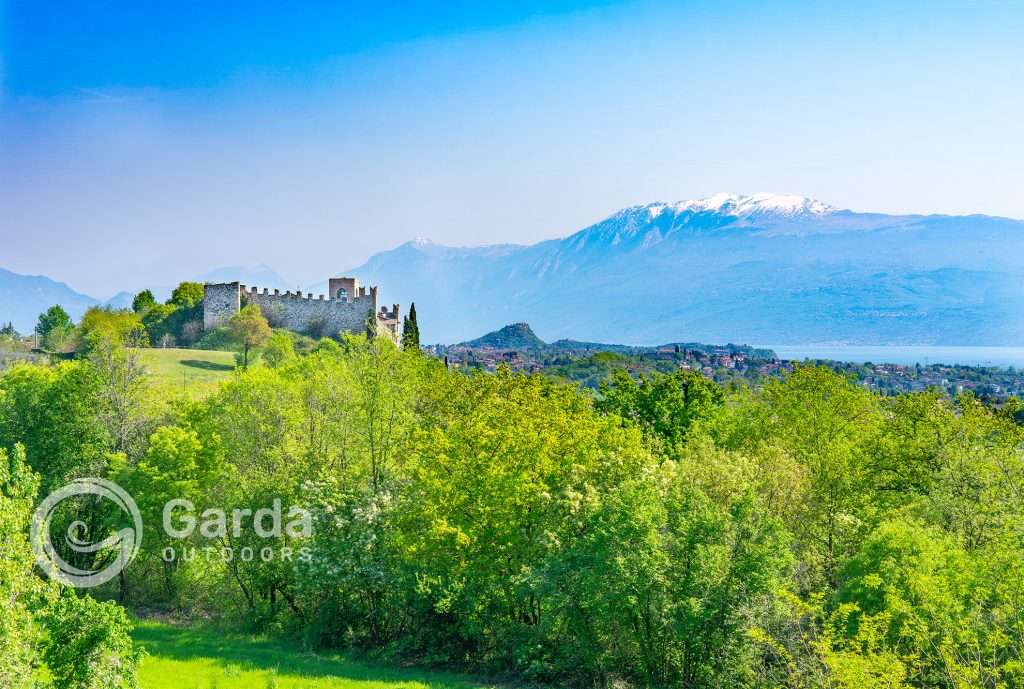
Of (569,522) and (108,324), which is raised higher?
(108,324)

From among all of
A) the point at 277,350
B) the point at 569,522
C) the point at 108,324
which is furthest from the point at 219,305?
the point at 569,522

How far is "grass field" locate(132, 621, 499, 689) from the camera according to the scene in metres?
25.3

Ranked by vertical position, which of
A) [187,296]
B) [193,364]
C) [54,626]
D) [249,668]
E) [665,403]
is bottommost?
[249,668]

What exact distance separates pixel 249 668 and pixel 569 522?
37.6 ft

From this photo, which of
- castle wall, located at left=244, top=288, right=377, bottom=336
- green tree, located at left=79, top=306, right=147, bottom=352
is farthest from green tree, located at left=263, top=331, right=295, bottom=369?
green tree, located at left=79, top=306, right=147, bottom=352

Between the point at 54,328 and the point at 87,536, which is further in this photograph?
the point at 54,328

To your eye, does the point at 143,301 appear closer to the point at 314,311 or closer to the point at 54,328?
the point at 54,328

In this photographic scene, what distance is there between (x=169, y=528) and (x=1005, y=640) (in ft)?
95.8

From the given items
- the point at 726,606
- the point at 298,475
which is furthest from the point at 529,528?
the point at 298,475

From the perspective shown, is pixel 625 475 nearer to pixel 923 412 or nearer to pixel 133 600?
pixel 923 412

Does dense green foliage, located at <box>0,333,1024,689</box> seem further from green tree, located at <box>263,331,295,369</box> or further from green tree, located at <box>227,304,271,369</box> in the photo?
green tree, located at <box>227,304,271,369</box>

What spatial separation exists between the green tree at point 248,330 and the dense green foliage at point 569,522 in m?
43.2

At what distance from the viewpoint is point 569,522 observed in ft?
91.0

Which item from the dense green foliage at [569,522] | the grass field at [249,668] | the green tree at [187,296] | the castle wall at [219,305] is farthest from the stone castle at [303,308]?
the grass field at [249,668]
